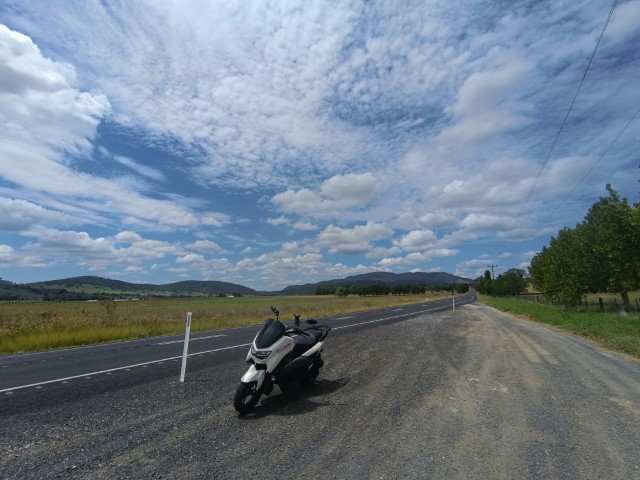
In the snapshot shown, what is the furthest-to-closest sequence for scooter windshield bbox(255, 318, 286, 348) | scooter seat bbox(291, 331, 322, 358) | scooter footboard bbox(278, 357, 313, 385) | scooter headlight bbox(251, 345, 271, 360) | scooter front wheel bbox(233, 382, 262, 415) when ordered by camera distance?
scooter seat bbox(291, 331, 322, 358) < scooter footboard bbox(278, 357, 313, 385) < scooter windshield bbox(255, 318, 286, 348) < scooter headlight bbox(251, 345, 271, 360) < scooter front wheel bbox(233, 382, 262, 415)

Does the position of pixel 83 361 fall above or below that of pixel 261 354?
below

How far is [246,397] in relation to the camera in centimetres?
560

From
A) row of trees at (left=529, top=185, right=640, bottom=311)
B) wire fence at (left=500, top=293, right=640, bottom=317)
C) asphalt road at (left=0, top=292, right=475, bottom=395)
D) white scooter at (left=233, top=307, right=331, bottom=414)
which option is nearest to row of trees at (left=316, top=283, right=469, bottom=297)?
wire fence at (left=500, top=293, right=640, bottom=317)

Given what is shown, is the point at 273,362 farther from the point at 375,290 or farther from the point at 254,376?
the point at 375,290

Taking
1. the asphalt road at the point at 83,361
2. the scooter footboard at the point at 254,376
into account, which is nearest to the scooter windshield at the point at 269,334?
the scooter footboard at the point at 254,376

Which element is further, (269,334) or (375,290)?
(375,290)

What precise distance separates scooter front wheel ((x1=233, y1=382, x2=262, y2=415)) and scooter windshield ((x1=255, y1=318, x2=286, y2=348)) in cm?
57

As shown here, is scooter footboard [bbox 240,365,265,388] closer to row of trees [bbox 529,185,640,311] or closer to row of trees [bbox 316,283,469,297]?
row of trees [bbox 529,185,640,311]

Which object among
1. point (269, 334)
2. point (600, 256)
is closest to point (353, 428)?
point (269, 334)

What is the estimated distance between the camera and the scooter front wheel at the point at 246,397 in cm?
544

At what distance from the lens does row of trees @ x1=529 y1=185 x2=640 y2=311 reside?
24781 mm

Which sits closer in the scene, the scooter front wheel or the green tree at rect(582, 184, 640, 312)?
the scooter front wheel

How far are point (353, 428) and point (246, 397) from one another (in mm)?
1609

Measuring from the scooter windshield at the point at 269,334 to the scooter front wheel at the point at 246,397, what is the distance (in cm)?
57
